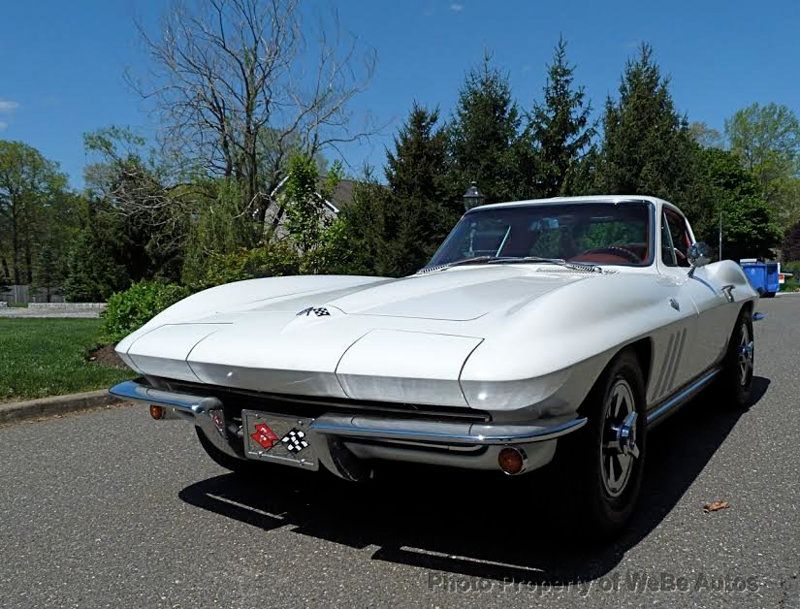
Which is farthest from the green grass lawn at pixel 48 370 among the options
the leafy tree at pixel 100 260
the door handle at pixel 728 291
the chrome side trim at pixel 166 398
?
the leafy tree at pixel 100 260

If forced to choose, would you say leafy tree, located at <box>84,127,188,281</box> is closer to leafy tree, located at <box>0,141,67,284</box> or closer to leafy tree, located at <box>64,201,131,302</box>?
leafy tree, located at <box>64,201,131,302</box>

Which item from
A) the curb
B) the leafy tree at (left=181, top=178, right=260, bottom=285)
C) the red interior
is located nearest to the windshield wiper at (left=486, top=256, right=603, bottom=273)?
the red interior

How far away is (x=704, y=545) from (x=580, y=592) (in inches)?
26.6

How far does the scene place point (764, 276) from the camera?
27.4 m

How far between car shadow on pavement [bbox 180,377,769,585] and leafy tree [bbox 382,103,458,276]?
16.0m

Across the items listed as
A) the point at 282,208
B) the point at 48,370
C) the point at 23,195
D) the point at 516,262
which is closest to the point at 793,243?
the point at 282,208

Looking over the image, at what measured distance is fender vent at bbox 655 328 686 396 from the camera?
322 centimetres

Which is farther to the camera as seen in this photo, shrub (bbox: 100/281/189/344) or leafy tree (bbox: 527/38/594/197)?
leafy tree (bbox: 527/38/594/197)

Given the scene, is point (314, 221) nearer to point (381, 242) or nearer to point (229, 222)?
point (229, 222)

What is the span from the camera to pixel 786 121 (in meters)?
56.5

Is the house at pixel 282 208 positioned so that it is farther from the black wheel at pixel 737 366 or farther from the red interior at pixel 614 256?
the red interior at pixel 614 256

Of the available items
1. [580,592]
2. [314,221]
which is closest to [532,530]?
[580,592]

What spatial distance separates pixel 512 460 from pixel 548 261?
1.72 m

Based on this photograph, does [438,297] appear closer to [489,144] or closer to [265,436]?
[265,436]
